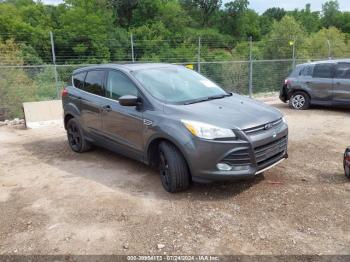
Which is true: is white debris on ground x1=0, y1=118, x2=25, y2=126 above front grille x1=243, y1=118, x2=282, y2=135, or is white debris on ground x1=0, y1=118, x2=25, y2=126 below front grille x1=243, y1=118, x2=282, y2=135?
below

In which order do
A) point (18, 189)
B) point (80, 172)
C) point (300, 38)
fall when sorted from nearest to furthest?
point (18, 189), point (80, 172), point (300, 38)

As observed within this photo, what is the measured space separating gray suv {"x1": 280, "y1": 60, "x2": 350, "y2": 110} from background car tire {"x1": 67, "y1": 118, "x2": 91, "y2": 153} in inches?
280

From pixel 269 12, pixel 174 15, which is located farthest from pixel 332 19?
pixel 174 15

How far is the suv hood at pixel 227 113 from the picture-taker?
427 centimetres

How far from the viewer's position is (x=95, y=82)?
6004 millimetres

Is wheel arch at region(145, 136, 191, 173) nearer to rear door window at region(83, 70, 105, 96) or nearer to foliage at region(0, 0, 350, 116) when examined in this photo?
rear door window at region(83, 70, 105, 96)

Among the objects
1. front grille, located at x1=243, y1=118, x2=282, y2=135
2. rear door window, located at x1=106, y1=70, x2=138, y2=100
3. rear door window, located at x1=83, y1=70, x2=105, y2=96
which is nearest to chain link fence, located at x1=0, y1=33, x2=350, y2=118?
rear door window, located at x1=83, y1=70, x2=105, y2=96

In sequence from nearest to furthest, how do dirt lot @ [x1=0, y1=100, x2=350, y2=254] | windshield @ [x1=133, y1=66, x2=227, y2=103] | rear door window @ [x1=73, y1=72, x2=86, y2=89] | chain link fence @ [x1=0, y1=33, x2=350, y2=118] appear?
dirt lot @ [x1=0, y1=100, x2=350, y2=254] < windshield @ [x1=133, y1=66, x2=227, y2=103] < rear door window @ [x1=73, y1=72, x2=86, y2=89] < chain link fence @ [x1=0, y1=33, x2=350, y2=118]

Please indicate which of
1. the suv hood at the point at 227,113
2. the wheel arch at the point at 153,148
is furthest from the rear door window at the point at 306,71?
the wheel arch at the point at 153,148

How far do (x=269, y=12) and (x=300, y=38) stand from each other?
5732 centimetres

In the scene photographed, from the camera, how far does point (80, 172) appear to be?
221 inches

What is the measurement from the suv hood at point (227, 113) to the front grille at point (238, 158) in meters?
0.28

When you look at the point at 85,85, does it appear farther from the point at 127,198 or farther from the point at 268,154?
the point at 268,154

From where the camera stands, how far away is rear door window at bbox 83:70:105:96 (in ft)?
19.1
